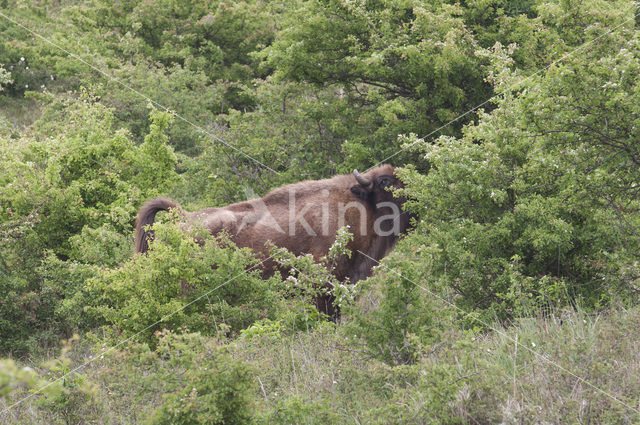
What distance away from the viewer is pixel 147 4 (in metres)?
18.8

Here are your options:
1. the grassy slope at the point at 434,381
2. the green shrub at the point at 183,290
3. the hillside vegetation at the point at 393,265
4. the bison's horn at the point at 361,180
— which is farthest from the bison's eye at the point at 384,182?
the grassy slope at the point at 434,381

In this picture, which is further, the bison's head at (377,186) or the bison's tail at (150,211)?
the bison's head at (377,186)

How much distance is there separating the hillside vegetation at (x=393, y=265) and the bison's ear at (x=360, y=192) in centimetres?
139

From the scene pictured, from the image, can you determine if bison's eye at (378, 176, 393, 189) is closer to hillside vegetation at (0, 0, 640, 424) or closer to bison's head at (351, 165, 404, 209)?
bison's head at (351, 165, 404, 209)

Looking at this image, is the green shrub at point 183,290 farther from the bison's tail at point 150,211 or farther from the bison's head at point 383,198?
the bison's head at point 383,198

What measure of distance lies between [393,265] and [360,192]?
4.10 metres

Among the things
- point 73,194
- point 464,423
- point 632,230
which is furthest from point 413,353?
point 73,194

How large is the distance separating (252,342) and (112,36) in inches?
653

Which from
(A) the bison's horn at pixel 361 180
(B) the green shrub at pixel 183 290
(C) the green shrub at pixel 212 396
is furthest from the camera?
(A) the bison's horn at pixel 361 180

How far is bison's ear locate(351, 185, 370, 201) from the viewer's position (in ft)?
27.7

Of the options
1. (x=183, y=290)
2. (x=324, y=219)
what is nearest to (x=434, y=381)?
(x=183, y=290)

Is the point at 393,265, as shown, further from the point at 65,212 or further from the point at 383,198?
the point at 65,212

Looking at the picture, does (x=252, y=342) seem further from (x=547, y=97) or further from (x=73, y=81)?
(x=73, y=81)

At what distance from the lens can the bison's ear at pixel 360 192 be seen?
332 inches
